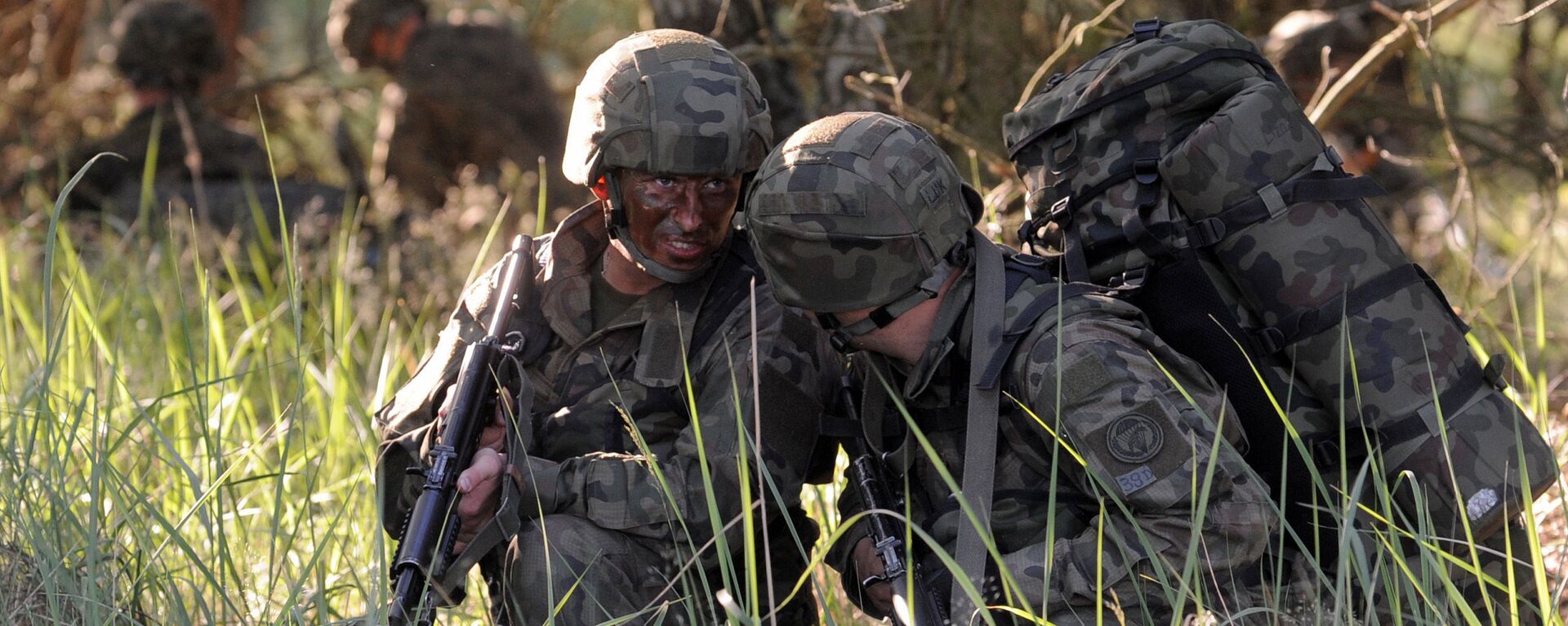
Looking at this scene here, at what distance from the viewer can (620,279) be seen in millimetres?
2836

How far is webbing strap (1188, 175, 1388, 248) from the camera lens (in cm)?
231

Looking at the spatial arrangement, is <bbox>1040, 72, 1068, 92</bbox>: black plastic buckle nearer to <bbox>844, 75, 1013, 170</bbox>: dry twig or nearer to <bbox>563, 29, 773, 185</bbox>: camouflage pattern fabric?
<bbox>563, 29, 773, 185</bbox>: camouflage pattern fabric

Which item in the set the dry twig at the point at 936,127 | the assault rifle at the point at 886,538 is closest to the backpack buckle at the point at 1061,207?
the assault rifle at the point at 886,538

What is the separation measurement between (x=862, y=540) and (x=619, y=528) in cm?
42

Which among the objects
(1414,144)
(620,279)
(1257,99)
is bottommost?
(1414,144)

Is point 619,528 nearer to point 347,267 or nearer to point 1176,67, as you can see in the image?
point 1176,67

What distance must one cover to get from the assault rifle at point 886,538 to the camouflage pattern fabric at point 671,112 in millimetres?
458

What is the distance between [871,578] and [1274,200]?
900 mm

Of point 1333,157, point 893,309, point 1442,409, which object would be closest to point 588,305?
point 893,309

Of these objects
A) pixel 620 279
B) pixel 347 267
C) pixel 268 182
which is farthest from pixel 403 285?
pixel 620 279

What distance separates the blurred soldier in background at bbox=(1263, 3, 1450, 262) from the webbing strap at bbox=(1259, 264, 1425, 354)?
55cm

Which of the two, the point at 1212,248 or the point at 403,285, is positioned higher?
the point at 1212,248

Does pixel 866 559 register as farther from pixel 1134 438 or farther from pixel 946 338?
pixel 1134 438

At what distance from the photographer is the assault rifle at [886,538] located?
2.36 meters
